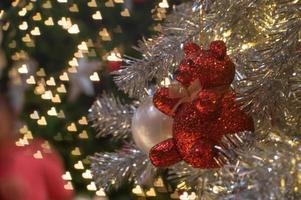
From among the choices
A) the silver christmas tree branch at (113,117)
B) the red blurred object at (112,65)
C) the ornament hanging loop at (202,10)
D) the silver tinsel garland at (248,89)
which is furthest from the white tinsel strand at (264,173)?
the red blurred object at (112,65)

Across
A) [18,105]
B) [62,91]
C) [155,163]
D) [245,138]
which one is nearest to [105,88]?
[62,91]

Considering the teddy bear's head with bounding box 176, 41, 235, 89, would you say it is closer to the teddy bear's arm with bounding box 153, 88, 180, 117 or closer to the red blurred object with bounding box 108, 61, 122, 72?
the teddy bear's arm with bounding box 153, 88, 180, 117

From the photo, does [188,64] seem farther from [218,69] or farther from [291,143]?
[291,143]

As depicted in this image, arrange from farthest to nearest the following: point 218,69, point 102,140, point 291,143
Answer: point 102,140 → point 218,69 → point 291,143

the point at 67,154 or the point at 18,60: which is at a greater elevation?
the point at 18,60

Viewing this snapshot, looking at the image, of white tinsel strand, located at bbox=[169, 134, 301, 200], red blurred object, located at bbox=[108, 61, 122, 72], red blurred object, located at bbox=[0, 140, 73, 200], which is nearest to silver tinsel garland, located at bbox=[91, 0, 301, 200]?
white tinsel strand, located at bbox=[169, 134, 301, 200]

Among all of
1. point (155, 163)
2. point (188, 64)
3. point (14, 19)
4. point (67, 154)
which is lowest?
point (67, 154)
